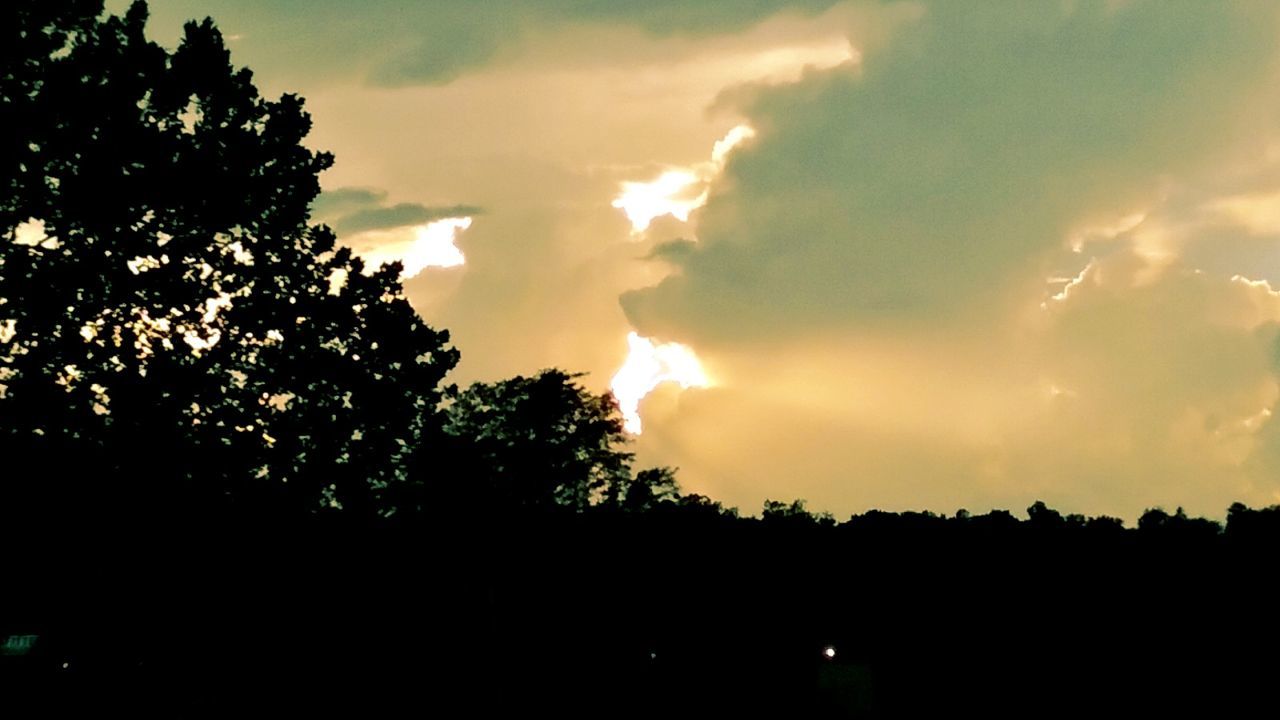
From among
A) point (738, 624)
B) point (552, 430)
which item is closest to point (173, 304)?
point (738, 624)

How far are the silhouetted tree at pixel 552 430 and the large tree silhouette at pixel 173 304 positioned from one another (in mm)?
35175

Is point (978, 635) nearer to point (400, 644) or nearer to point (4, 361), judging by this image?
point (400, 644)

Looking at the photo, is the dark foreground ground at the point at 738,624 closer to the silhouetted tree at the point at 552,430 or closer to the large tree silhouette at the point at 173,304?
the large tree silhouette at the point at 173,304

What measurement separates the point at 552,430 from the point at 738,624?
32.5m

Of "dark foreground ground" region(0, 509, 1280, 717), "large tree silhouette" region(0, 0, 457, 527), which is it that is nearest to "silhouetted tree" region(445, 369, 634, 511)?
"dark foreground ground" region(0, 509, 1280, 717)

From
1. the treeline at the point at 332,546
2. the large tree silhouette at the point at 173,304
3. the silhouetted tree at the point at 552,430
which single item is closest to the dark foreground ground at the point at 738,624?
the treeline at the point at 332,546

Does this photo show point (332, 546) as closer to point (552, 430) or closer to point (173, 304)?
point (173, 304)

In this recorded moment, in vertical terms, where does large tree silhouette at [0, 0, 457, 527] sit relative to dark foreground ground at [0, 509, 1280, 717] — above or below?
above

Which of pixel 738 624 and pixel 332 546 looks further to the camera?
pixel 738 624

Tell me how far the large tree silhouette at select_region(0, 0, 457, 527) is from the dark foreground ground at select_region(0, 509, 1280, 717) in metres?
7.30

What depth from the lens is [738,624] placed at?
1377 inches

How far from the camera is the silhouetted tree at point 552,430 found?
61.8 metres

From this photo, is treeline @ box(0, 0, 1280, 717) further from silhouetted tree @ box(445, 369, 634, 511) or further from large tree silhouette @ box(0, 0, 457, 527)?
silhouetted tree @ box(445, 369, 634, 511)

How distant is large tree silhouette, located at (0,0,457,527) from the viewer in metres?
19.5
